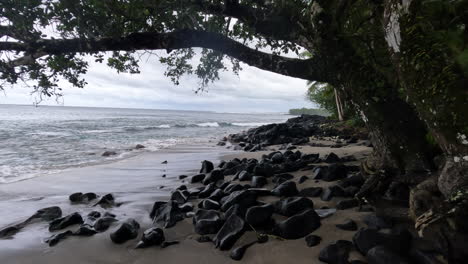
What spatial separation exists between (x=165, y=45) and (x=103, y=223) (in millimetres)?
3105

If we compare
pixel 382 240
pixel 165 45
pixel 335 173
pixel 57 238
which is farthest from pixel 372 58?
pixel 57 238

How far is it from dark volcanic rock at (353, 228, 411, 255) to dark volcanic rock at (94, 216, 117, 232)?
130 inches

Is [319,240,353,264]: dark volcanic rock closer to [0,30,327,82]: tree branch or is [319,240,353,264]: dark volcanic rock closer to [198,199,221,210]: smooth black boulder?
[198,199,221,210]: smooth black boulder

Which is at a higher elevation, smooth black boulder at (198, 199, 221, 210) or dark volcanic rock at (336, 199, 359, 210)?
dark volcanic rock at (336, 199, 359, 210)

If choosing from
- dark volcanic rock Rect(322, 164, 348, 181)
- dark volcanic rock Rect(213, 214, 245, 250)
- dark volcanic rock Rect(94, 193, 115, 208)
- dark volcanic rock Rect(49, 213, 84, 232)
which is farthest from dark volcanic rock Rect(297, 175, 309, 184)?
dark volcanic rock Rect(49, 213, 84, 232)

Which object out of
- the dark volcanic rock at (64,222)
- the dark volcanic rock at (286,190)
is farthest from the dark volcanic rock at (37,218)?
the dark volcanic rock at (286,190)

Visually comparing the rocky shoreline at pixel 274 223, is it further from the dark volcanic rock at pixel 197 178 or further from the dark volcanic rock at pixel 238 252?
the dark volcanic rock at pixel 197 178

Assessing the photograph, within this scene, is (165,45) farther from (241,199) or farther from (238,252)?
(238,252)

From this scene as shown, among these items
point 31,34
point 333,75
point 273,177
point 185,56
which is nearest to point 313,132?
point 185,56

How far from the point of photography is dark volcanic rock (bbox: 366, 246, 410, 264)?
6.98 feet

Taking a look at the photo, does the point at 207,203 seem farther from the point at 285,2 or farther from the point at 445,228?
the point at 285,2

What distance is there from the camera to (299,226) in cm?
302

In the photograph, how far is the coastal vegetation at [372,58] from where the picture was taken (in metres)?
2.31

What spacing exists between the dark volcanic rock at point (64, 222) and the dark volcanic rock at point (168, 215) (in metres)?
1.14
